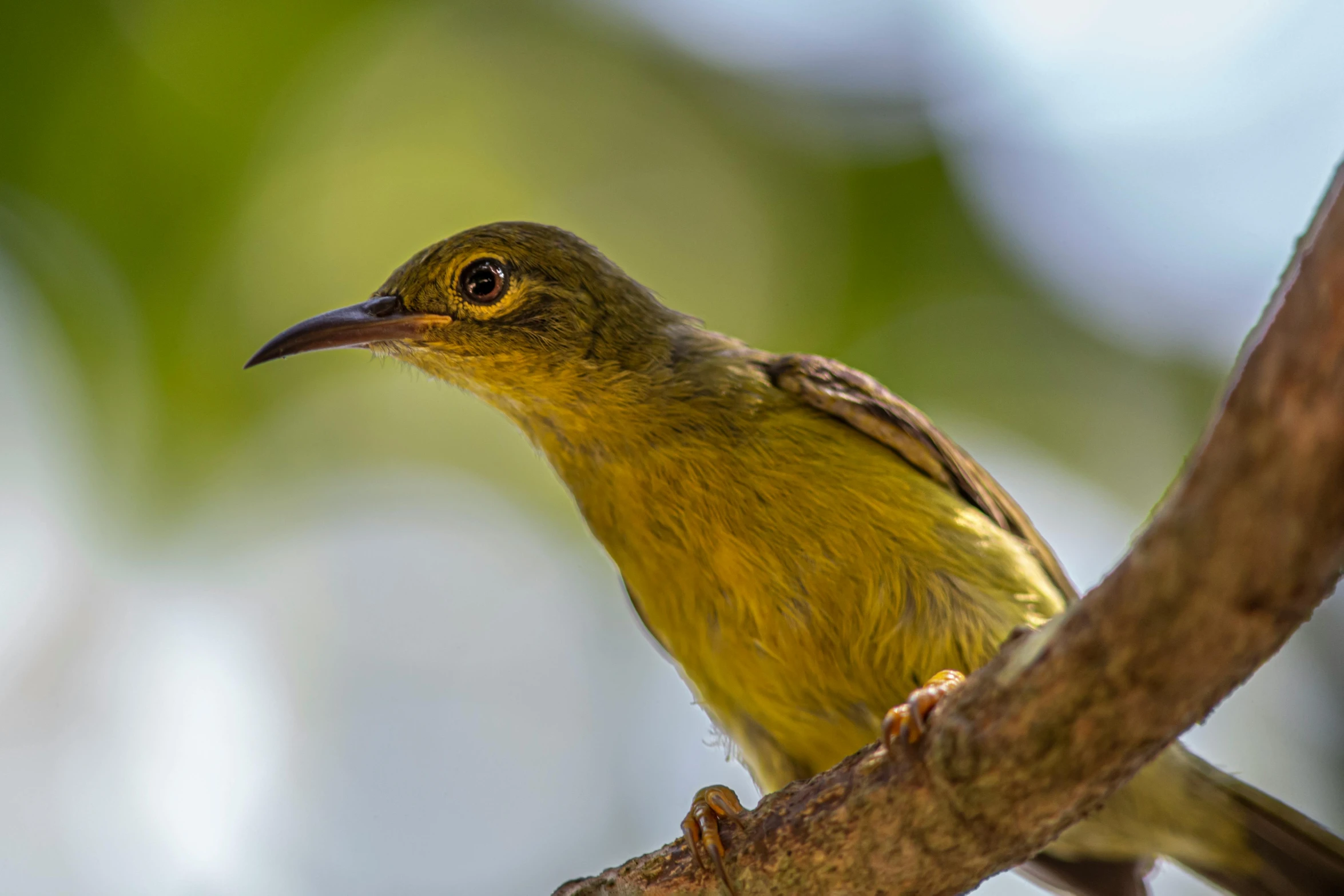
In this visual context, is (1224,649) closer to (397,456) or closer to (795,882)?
(795,882)

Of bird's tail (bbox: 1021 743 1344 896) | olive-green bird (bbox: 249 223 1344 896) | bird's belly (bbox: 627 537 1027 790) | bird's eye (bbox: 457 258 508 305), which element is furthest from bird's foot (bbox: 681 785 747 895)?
bird's eye (bbox: 457 258 508 305)

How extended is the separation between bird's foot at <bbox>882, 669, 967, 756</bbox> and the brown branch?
0.05m

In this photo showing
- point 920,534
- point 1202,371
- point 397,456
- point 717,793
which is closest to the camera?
point 717,793

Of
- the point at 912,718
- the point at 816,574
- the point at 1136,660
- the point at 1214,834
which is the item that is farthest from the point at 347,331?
Answer: the point at 1214,834

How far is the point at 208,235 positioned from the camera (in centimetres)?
666

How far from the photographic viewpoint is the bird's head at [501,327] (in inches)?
164

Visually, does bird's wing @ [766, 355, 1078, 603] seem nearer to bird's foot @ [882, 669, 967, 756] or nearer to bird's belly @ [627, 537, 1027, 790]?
bird's belly @ [627, 537, 1027, 790]

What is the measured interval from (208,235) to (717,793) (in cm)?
495

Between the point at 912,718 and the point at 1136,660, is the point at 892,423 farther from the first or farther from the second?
the point at 1136,660

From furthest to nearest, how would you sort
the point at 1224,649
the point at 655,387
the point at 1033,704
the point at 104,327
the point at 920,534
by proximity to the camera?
the point at 104,327 → the point at 655,387 → the point at 920,534 → the point at 1033,704 → the point at 1224,649

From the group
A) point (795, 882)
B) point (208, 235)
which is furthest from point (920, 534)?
point (208, 235)

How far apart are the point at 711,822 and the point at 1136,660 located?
1451 millimetres

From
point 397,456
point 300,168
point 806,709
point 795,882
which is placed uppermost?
point 300,168

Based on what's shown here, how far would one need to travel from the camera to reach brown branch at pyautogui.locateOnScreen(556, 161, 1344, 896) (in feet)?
5.72
